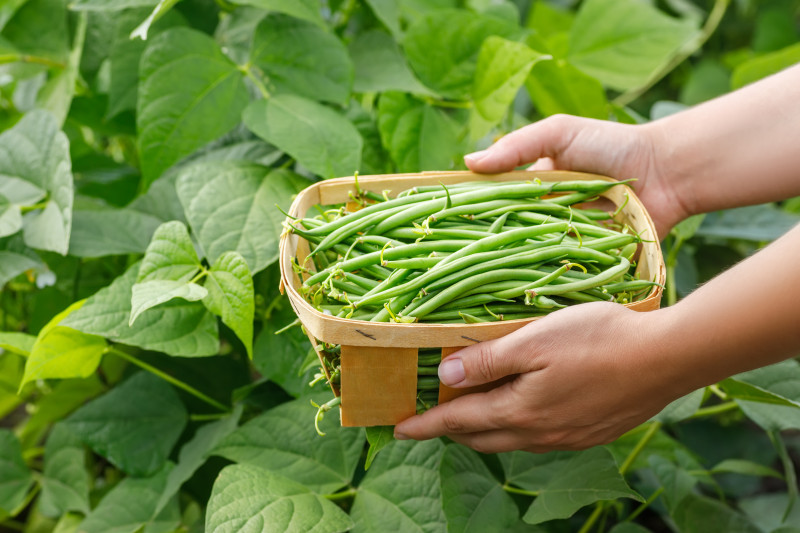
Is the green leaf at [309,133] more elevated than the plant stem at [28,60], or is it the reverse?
the green leaf at [309,133]

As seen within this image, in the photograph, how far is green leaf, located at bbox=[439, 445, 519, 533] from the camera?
774mm

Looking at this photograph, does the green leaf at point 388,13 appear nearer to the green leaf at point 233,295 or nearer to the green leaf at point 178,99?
the green leaf at point 178,99

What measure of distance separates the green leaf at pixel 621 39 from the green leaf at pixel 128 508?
3.62 ft

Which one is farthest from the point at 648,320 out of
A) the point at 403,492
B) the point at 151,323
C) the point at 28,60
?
the point at 28,60

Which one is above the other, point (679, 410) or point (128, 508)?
point (679, 410)

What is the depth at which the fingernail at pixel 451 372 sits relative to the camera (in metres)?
0.62

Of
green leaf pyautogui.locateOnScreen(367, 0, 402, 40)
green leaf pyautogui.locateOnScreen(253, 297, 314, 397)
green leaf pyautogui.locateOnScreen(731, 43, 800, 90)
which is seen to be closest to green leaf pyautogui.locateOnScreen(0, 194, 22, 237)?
green leaf pyautogui.locateOnScreen(253, 297, 314, 397)

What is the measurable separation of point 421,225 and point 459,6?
0.94 m

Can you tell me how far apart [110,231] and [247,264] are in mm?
325

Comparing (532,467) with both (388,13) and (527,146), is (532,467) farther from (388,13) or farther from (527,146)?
(388,13)

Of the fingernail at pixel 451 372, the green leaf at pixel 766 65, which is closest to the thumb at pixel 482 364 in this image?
the fingernail at pixel 451 372

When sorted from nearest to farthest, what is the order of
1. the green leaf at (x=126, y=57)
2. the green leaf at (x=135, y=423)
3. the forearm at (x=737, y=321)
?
1. the forearm at (x=737, y=321)
2. the green leaf at (x=135, y=423)
3. the green leaf at (x=126, y=57)

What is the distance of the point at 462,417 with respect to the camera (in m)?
0.67

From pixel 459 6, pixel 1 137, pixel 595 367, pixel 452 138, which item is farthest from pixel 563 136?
pixel 1 137
